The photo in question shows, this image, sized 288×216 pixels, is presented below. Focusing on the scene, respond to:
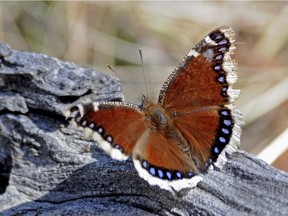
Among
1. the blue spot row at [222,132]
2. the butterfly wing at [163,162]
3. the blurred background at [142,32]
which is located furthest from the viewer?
the blurred background at [142,32]

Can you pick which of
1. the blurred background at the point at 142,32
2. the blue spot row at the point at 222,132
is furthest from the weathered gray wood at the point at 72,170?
the blurred background at the point at 142,32

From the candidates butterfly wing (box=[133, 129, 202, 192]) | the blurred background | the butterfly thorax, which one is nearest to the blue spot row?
butterfly wing (box=[133, 129, 202, 192])

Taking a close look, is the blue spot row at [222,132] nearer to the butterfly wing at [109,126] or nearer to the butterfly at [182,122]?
the butterfly at [182,122]

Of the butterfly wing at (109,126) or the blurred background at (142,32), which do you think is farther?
the blurred background at (142,32)

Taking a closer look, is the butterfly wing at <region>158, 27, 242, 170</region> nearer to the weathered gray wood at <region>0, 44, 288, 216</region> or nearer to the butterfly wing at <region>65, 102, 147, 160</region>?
the weathered gray wood at <region>0, 44, 288, 216</region>

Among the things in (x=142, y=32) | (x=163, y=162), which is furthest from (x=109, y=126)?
(x=142, y=32)

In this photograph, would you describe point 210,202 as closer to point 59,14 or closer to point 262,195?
point 262,195

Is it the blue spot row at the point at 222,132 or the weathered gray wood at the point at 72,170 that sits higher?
the blue spot row at the point at 222,132

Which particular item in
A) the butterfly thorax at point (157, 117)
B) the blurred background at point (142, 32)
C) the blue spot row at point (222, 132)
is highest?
the blue spot row at point (222, 132)

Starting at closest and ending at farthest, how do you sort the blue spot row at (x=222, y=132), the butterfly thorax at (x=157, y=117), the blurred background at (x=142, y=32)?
the blue spot row at (x=222, y=132) < the butterfly thorax at (x=157, y=117) < the blurred background at (x=142, y=32)
